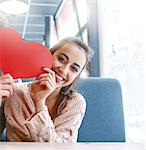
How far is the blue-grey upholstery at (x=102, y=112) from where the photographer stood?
5.01 feet

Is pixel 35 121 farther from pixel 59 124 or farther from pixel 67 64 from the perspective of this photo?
pixel 67 64

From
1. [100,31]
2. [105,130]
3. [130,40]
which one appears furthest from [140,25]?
[105,130]

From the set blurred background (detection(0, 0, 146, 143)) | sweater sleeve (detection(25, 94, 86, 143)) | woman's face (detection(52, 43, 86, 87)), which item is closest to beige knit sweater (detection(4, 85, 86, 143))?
sweater sleeve (detection(25, 94, 86, 143))

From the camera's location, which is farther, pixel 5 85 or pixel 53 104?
pixel 53 104

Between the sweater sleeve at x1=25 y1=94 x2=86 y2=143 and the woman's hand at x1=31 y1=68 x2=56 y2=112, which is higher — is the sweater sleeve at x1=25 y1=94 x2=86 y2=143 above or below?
below

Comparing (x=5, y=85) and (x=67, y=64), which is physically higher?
(x=67, y=64)

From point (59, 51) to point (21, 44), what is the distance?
0.44m

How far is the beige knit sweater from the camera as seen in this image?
3.75ft

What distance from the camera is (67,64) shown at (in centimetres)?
129

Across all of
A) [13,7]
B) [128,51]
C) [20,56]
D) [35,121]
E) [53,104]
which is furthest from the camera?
[13,7]

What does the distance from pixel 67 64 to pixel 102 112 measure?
40cm

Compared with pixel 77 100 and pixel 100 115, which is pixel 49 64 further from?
pixel 100 115

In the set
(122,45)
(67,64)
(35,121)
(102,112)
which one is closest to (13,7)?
(122,45)

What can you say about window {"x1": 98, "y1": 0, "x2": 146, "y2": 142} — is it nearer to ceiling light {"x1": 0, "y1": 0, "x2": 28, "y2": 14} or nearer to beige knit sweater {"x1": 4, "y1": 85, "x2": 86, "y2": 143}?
beige knit sweater {"x1": 4, "y1": 85, "x2": 86, "y2": 143}
